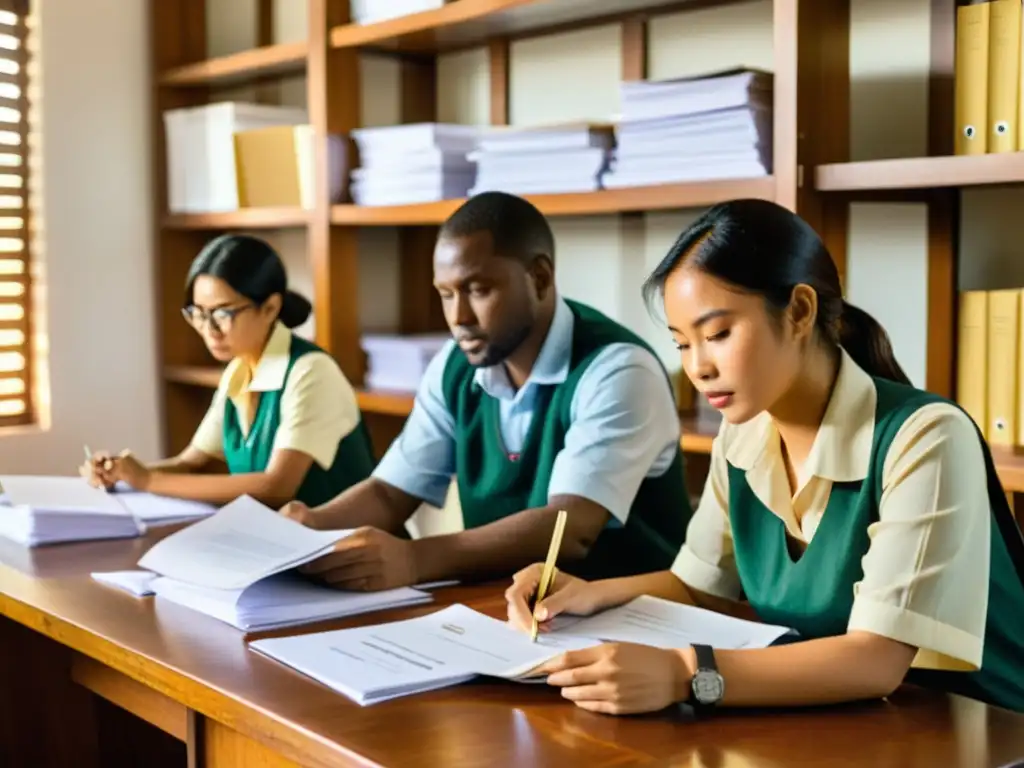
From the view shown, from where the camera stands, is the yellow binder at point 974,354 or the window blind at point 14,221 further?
the window blind at point 14,221

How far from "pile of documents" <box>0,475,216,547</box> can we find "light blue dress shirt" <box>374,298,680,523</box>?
1.42 feet

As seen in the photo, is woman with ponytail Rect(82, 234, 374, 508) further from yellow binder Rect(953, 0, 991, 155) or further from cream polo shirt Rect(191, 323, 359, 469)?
yellow binder Rect(953, 0, 991, 155)

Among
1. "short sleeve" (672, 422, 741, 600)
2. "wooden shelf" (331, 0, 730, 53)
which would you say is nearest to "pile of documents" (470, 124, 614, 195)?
"wooden shelf" (331, 0, 730, 53)

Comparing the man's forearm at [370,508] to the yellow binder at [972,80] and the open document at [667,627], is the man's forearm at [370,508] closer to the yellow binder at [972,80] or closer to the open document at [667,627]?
the open document at [667,627]

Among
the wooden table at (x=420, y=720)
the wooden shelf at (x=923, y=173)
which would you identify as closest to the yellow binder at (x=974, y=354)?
the wooden shelf at (x=923, y=173)

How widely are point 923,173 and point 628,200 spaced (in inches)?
22.4

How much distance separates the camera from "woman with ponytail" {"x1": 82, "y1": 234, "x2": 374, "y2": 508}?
231cm

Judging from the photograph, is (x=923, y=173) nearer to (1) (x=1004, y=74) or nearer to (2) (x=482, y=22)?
(1) (x=1004, y=74)

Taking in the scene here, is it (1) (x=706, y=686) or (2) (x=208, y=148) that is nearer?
(1) (x=706, y=686)

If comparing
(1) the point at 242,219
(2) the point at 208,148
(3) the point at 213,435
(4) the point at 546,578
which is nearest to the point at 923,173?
(4) the point at 546,578

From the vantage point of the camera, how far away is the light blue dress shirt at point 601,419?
1786 mm

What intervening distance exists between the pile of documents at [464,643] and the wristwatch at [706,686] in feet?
0.39

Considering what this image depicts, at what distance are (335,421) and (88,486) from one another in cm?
45

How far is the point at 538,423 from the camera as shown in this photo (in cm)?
192
